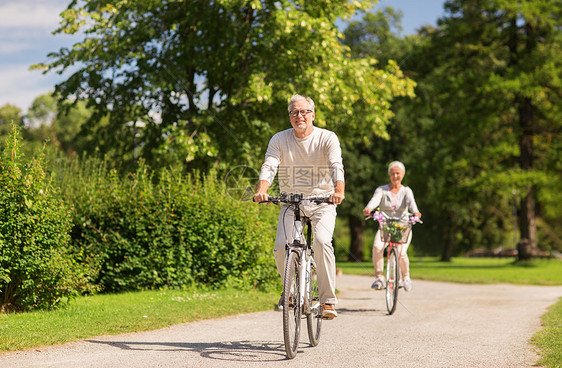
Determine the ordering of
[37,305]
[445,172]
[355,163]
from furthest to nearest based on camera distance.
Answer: [355,163], [445,172], [37,305]

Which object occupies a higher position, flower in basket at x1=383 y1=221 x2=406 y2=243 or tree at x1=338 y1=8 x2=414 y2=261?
tree at x1=338 y1=8 x2=414 y2=261

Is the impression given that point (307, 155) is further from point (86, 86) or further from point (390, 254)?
point (86, 86)

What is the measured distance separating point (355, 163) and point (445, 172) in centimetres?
546

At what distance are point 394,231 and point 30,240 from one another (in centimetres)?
534

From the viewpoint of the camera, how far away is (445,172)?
3331cm

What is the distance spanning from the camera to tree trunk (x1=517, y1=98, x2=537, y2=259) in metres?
30.5

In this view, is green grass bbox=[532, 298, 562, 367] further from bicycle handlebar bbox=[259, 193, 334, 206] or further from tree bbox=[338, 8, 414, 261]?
tree bbox=[338, 8, 414, 261]

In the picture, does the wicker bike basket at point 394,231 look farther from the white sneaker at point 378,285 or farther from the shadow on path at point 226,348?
the shadow on path at point 226,348

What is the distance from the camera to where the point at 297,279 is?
5984mm

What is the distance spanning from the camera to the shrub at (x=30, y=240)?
799 cm

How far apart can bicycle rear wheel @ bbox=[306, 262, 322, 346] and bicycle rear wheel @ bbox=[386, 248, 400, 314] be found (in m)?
3.16

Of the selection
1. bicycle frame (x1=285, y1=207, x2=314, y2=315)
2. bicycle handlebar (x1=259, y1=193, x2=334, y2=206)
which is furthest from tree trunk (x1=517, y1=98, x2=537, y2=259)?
bicycle handlebar (x1=259, y1=193, x2=334, y2=206)

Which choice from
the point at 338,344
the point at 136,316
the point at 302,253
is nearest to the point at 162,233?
Result: the point at 136,316

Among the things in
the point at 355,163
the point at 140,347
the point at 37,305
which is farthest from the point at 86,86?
the point at 355,163
